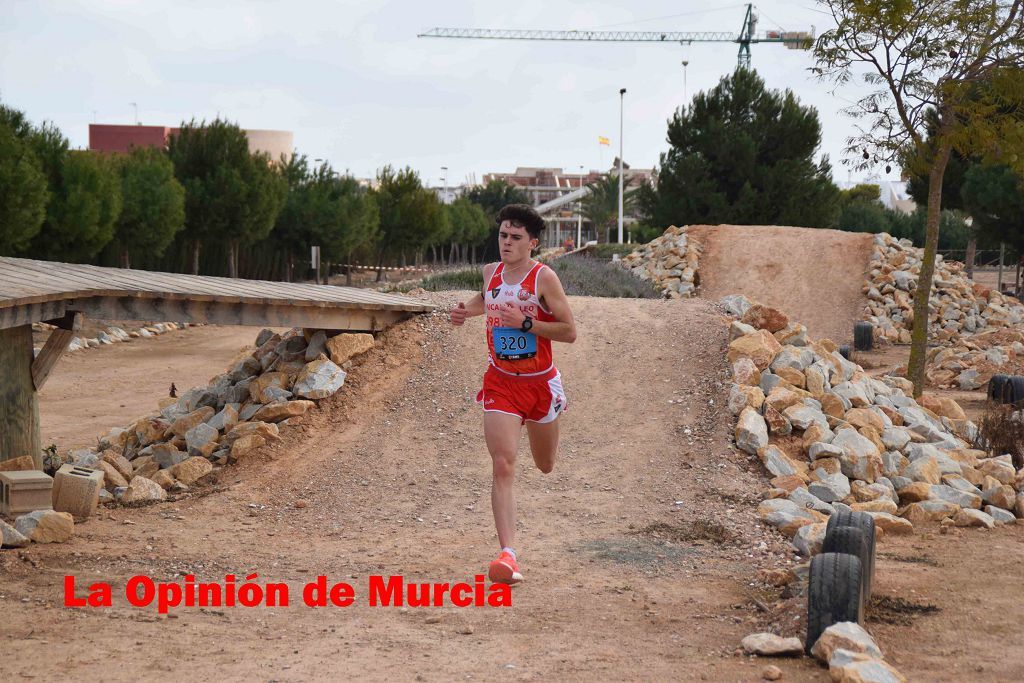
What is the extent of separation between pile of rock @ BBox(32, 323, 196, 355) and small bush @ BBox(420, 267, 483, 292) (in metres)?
8.78

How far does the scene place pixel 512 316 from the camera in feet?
17.8

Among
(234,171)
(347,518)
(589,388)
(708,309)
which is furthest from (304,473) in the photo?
(234,171)

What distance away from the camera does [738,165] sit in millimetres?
34875

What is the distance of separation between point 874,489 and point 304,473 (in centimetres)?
436

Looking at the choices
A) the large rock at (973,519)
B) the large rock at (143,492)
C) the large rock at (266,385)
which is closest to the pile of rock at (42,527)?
the large rock at (143,492)

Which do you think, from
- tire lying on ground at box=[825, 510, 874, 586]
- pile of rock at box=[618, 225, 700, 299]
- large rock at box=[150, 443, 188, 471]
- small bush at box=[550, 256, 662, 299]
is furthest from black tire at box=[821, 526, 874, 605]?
pile of rock at box=[618, 225, 700, 299]

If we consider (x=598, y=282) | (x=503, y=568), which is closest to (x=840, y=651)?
(x=503, y=568)

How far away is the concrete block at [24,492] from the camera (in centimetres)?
720

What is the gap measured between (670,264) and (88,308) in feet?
61.8

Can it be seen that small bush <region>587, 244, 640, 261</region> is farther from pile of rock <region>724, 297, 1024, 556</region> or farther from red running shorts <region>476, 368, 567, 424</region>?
red running shorts <region>476, 368, 567, 424</region>

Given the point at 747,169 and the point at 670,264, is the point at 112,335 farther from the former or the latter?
the point at 747,169

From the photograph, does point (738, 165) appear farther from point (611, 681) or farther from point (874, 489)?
point (611, 681)

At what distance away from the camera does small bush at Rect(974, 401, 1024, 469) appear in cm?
1062

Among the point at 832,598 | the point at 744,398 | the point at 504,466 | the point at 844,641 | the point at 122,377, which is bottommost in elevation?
the point at 122,377
